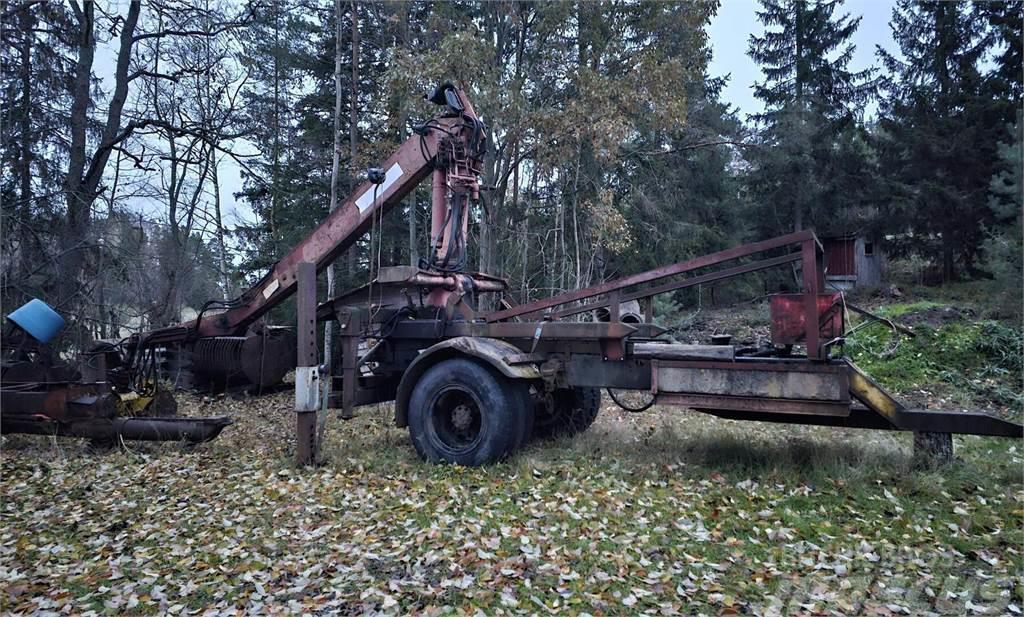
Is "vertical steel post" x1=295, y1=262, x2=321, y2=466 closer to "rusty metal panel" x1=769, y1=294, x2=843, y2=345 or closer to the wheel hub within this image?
the wheel hub

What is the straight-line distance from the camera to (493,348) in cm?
589

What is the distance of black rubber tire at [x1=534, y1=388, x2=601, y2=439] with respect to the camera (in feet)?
23.3

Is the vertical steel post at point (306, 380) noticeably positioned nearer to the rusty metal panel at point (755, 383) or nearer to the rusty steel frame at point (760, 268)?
the rusty steel frame at point (760, 268)

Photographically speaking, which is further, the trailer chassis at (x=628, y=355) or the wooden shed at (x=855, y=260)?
the wooden shed at (x=855, y=260)

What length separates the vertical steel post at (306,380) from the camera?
19.5 ft

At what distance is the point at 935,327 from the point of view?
40.0 ft

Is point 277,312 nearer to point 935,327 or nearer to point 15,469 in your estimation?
point 15,469

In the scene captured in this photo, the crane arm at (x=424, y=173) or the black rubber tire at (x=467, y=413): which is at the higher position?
the crane arm at (x=424, y=173)

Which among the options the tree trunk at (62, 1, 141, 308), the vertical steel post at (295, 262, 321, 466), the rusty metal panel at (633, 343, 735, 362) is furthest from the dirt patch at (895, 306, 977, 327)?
the tree trunk at (62, 1, 141, 308)

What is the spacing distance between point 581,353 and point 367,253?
12.9 metres

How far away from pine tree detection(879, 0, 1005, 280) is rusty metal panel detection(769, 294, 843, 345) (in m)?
18.3

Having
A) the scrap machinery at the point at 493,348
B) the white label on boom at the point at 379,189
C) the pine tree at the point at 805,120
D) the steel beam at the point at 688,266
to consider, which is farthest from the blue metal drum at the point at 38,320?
the pine tree at the point at 805,120

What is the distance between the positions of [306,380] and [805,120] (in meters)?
21.8

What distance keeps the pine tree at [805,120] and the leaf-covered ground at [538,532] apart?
1817 centimetres
